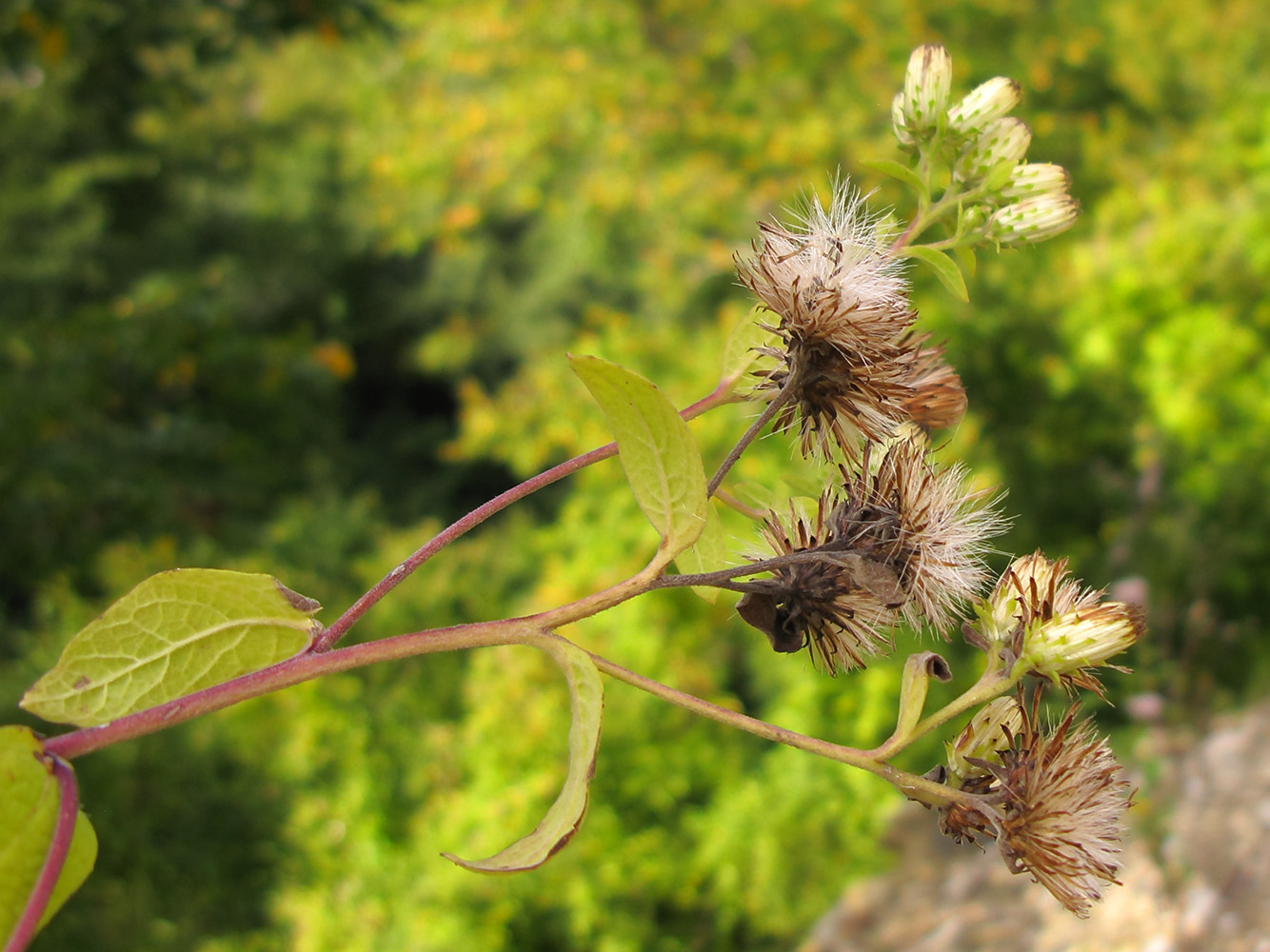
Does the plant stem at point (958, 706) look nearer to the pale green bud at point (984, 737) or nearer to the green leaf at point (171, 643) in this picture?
the pale green bud at point (984, 737)

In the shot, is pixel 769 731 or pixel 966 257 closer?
pixel 769 731

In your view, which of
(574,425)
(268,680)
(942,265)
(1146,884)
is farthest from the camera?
(574,425)

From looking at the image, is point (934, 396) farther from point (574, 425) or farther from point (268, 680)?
point (574, 425)

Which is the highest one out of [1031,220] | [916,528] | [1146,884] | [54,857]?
[1031,220]

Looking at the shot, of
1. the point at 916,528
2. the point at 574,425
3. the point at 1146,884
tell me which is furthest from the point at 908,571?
the point at 574,425

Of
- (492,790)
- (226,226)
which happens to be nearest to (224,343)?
(492,790)

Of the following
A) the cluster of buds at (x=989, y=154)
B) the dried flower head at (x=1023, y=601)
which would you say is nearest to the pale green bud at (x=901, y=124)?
the cluster of buds at (x=989, y=154)
